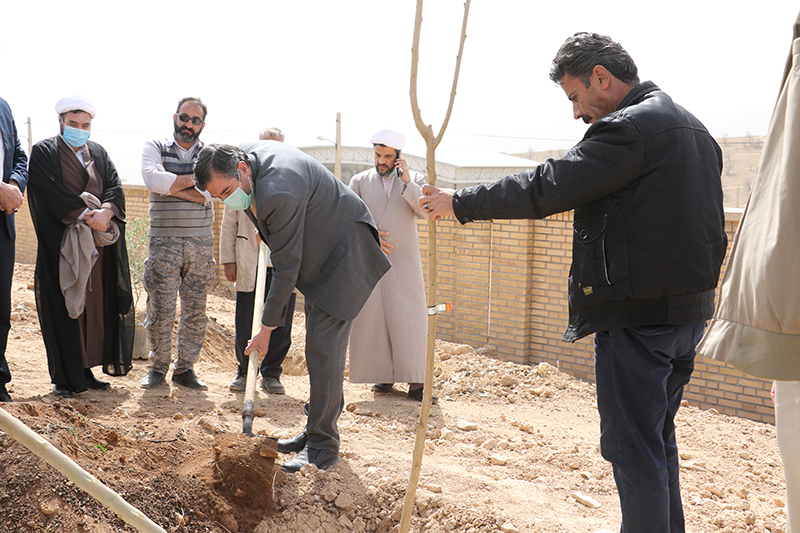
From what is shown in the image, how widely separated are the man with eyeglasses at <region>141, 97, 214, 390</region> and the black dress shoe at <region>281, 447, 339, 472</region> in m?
1.89

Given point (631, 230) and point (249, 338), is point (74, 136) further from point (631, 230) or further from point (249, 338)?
point (631, 230)

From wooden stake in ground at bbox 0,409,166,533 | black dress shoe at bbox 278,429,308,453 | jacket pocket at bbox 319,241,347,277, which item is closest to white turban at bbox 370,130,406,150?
jacket pocket at bbox 319,241,347,277

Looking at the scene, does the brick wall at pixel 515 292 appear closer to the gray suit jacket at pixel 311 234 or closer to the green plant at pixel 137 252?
the green plant at pixel 137 252

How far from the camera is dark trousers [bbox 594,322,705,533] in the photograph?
7.26ft

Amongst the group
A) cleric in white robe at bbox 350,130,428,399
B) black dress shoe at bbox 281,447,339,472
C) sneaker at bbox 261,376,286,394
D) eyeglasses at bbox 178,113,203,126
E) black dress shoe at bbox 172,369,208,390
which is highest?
eyeglasses at bbox 178,113,203,126

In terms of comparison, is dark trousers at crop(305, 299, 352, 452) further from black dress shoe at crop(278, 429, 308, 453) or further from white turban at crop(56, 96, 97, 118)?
white turban at crop(56, 96, 97, 118)

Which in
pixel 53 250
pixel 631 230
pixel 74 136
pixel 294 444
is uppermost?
pixel 74 136

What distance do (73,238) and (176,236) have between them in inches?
26.8

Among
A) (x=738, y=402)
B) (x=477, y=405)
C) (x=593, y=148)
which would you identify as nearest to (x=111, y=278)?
(x=477, y=405)

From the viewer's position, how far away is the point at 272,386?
5.02 meters

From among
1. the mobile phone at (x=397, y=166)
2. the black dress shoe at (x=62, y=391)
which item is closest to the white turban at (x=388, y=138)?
the mobile phone at (x=397, y=166)

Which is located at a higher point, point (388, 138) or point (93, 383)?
point (388, 138)

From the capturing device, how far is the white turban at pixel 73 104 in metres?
4.26

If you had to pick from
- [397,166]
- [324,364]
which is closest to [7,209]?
[324,364]
